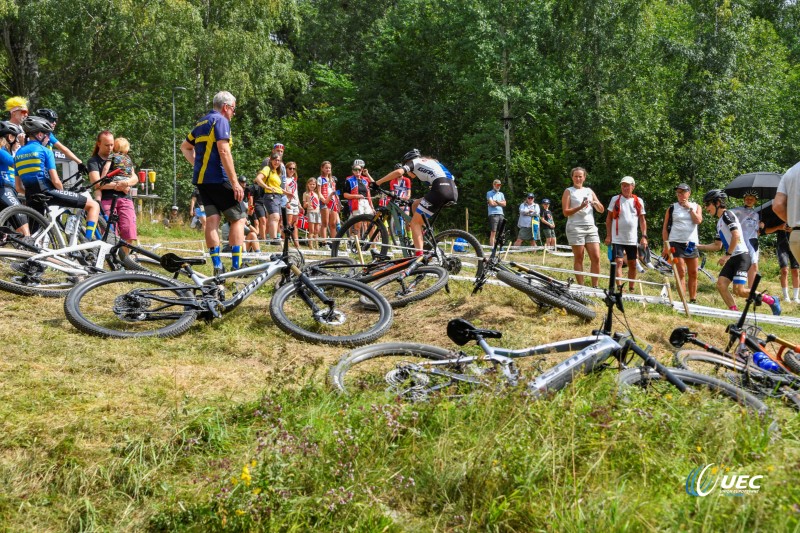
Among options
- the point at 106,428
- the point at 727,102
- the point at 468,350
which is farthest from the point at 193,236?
the point at 727,102

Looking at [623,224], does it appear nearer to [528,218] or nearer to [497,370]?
[497,370]

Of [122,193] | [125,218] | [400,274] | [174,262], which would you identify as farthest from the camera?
[125,218]

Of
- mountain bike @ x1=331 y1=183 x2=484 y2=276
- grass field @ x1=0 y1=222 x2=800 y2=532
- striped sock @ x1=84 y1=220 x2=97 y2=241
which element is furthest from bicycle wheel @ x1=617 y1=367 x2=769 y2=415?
striped sock @ x1=84 y1=220 x2=97 y2=241

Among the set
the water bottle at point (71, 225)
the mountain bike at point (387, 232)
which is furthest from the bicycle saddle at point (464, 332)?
the water bottle at point (71, 225)

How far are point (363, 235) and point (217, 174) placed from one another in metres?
2.77

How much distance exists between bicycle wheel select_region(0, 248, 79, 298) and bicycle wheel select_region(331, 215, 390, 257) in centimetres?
340

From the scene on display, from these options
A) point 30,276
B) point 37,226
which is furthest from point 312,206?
point 30,276

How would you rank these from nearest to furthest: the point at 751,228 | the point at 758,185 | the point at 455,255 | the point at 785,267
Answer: the point at 455,255, the point at 751,228, the point at 785,267, the point at 758,185

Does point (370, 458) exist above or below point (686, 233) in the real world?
below

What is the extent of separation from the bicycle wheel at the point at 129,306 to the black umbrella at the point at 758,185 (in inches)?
474

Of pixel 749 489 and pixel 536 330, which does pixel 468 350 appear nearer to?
pixel 536 330

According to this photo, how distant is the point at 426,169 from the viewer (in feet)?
29.3

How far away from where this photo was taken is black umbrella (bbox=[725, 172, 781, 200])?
46.9ft

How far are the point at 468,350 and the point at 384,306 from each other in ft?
3.03
